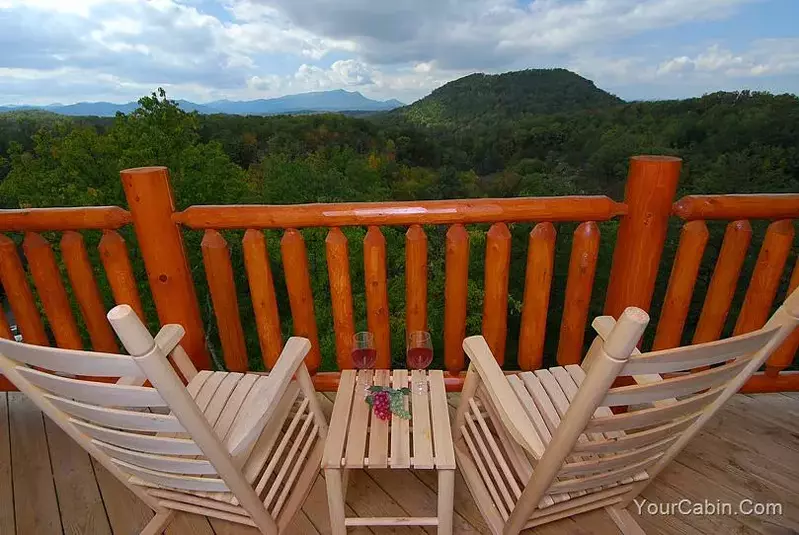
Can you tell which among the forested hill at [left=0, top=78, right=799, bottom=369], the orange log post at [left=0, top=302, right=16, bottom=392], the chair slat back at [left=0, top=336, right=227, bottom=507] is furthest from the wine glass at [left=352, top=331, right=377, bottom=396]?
the forested hill at [left=0, top=78, right=799, bottom=369]

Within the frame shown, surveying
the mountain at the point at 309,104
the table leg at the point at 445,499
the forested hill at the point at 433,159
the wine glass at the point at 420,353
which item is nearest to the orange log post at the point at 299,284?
the wine glass at the point at 420,353

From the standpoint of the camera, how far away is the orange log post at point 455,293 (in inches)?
61.9

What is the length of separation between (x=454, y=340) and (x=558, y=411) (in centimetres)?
59

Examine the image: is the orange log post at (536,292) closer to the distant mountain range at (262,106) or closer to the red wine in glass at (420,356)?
the red wine in glass at (420,356)

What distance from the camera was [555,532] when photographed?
1373 millimetres

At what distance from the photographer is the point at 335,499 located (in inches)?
48.1

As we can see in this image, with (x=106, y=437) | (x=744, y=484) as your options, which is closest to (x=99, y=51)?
(x=106, y=437)

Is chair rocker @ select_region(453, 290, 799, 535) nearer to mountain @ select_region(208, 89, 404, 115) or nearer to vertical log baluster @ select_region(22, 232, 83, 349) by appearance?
vertical log baluster @ select_region(22, 232, 83, 349)

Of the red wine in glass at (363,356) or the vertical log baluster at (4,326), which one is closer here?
the red wine in glass at (363,356)

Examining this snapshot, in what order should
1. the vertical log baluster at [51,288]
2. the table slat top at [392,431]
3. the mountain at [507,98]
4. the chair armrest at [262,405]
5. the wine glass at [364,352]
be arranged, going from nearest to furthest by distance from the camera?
the chair armrest at [262,405], the table slat top at [392,431], the wine glass at [364,352], the vertical log baluster at [51,288], the mountain at [507,98]

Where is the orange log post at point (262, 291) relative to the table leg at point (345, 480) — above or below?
above

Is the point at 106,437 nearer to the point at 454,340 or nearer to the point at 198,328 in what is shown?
the point at 198,328

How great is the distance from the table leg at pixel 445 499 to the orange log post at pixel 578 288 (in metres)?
0.83

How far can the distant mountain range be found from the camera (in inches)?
610
